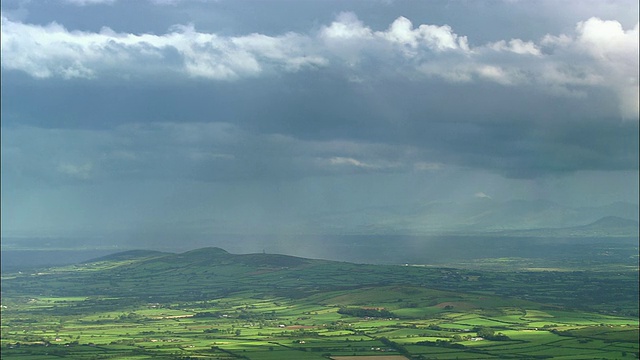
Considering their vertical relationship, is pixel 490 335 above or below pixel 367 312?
below

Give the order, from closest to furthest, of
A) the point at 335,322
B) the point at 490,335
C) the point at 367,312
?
the point at 490,335 < the point at 335,322 < the point at 367,312

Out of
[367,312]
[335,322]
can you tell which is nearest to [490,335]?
[335,322]

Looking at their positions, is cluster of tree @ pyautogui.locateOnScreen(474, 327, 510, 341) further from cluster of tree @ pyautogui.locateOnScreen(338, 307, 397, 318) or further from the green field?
cluster of tree @ pyautogui.locateOnScreen(338, 307, 397, 318)

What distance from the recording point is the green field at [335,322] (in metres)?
101

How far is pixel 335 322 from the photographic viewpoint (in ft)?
429

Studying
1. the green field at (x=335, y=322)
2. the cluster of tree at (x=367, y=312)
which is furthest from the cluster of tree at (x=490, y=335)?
the cluster of tree at (x=367, y=312)

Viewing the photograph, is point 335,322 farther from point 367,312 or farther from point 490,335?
point 490,335

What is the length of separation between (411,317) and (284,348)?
3846cm

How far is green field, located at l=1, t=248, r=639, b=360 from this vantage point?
10131 centimetres

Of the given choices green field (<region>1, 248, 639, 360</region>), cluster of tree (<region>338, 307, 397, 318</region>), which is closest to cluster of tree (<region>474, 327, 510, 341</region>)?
green field (<region>1, 248, 639, 360</region>)

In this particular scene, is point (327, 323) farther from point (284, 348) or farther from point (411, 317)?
point (284, 348)

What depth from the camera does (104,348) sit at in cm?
10562

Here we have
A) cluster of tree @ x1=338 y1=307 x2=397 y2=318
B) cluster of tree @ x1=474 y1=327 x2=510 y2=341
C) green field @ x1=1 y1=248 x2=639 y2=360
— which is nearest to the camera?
green field @ x1=1 y1=248 x2=639 y2=360

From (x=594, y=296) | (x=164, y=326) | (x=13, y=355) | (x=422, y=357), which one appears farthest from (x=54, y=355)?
(x=594, y=296)
